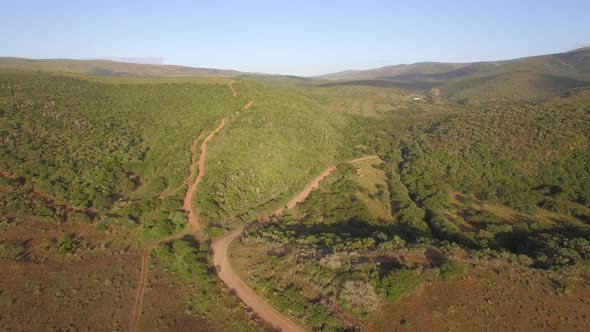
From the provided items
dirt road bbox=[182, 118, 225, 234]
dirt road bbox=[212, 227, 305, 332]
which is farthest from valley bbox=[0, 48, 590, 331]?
dirt road bbox=[182, 118, 225, 234]

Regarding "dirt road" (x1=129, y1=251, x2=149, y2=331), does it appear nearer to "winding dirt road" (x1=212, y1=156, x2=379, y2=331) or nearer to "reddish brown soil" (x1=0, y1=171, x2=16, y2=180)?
"winding dirt road" (x1=212, y1=156, x2=379, y2=331)

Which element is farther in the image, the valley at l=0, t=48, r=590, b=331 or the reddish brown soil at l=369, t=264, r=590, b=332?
the valley at l=0, t=48, r=590, b=331

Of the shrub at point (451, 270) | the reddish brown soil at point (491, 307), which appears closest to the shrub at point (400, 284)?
the reddish brown soil at point (491, 307)

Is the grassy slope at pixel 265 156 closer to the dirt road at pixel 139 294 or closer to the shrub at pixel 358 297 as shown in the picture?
the dirt road at pixel 139 294

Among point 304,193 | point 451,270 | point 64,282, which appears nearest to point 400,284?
point 451,270

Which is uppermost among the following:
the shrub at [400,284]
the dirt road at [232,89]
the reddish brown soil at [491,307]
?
the dirt road at [232,89]

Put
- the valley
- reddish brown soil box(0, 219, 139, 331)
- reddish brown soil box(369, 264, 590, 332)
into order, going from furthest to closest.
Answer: the valley → reddish brown soil box(0, 219, 139, 331) → reddish brown soil box(369, 264, 590, 332)

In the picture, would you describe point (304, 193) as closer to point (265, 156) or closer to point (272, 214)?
point (272, 214)

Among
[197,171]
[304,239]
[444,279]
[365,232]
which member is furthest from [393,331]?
[197,171]
